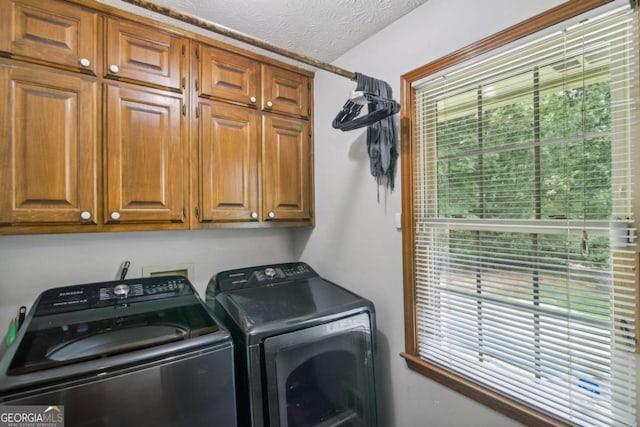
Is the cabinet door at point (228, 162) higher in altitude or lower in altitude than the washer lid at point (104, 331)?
higher

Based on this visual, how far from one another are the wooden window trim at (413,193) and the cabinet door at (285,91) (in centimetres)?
76

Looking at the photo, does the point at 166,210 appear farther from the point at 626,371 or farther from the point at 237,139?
the point at 626,371

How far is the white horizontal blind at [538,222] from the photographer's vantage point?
0.92m

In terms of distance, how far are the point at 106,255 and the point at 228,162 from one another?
33.1 inches

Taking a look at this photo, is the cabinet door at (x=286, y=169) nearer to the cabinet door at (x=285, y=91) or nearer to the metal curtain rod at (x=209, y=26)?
the cabinet door at (x=285, y=91)

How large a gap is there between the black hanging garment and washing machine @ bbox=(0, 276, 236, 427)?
1058 millimetres

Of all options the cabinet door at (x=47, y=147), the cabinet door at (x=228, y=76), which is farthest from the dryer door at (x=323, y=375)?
the cabinet door at (x=228, y=76)

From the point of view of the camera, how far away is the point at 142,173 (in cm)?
153

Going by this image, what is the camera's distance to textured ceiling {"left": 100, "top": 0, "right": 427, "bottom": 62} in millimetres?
1434

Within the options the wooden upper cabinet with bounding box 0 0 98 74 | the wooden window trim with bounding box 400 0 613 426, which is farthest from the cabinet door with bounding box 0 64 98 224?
the wooden window trim with bounding box 400 0 613 426

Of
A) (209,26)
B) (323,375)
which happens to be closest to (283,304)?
(323,375)

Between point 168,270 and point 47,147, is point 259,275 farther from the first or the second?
point 47,147

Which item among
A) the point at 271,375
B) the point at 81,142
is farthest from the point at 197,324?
the point at 81,142

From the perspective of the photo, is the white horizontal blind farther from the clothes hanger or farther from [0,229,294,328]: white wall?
[0,229,294,328]: white wall
